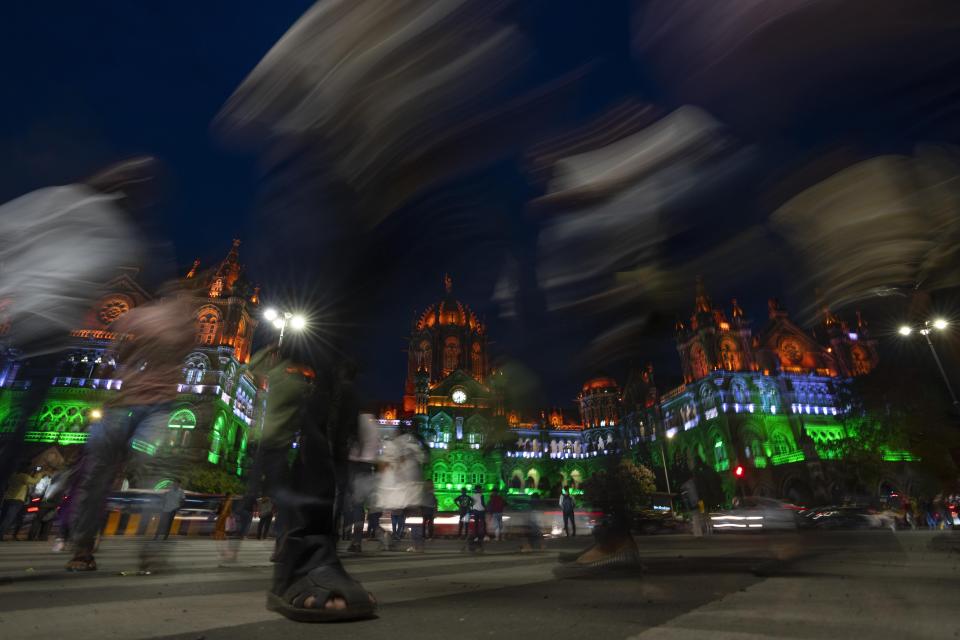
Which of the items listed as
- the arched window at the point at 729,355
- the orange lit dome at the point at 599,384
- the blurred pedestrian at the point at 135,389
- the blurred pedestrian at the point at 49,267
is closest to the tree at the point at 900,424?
the arched window at the point at 729,355

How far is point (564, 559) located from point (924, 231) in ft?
65.1

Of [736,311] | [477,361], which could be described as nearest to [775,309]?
[736,311]

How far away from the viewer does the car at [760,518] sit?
75.1 feet

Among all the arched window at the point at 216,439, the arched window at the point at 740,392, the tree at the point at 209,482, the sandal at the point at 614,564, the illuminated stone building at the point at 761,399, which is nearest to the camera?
the sandal at the point at 614,564

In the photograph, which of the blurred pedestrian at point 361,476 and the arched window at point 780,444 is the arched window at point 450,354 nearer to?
the arched window at point 780,444

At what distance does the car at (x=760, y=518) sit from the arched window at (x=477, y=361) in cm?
5088

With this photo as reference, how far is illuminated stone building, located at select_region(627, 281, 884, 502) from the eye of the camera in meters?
51.6

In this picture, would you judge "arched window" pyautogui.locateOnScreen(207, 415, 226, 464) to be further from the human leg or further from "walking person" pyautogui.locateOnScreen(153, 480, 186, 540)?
the human leg

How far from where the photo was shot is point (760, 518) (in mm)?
23156

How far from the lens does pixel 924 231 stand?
1675 cm

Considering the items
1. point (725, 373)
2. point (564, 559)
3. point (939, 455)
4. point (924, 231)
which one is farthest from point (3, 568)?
point (725, 373)

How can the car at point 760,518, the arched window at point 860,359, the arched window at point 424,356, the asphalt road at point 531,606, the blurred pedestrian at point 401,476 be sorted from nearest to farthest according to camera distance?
the asphalt road at point 531,606 → the blurred pedestrian at point 401,476 → the car at point 760,518 → the arched window at point 860,359 → the arched window at point 424,356

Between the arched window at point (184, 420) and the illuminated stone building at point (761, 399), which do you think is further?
the illuminated stone building at point (761, 399)

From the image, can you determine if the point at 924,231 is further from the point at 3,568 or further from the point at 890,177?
the point at 3,568
